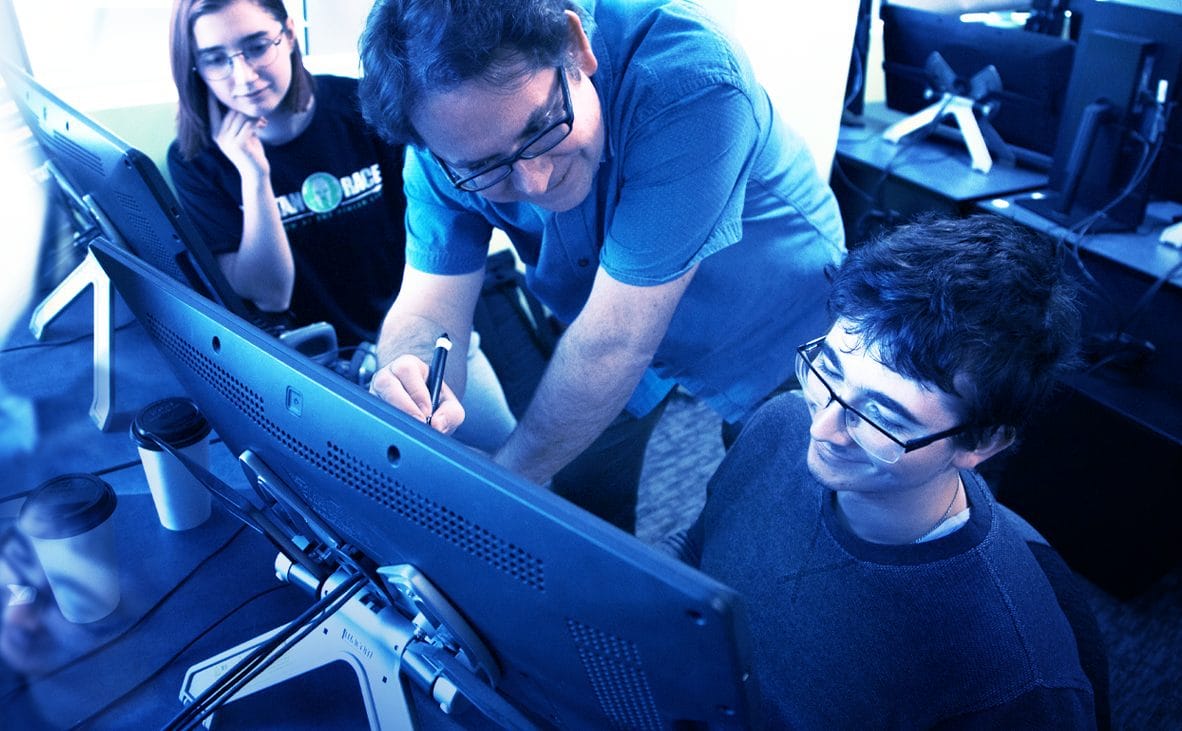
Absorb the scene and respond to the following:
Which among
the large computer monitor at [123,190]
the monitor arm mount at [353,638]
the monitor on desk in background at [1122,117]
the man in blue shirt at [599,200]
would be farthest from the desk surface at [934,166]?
the monitor arm mount at [353,638]

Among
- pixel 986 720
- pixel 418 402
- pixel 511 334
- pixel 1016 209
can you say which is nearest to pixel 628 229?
pixel 418 402

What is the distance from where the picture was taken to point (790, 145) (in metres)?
1.27

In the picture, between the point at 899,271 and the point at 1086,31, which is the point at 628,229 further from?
the point at 1086,31

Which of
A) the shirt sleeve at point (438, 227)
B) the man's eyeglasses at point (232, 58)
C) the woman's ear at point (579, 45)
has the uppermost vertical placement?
the woman's ear at point (579, 45)

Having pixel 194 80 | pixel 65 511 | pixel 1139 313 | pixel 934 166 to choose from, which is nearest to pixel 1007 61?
pixel 934 166

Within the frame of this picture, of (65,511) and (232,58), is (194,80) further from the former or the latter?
(65,511)

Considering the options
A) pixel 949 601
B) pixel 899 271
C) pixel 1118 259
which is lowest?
pixel 1118 259

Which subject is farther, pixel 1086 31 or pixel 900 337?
pixel 1086 31

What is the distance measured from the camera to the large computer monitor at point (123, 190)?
3.49 feet

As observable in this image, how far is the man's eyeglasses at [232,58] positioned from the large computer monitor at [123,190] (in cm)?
36

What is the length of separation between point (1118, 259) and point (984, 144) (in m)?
0.79

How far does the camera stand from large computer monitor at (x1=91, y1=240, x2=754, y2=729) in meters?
0.48

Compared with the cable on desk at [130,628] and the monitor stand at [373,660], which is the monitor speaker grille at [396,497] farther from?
the cable on desk at [130,628]

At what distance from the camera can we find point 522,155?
35.5 inches
